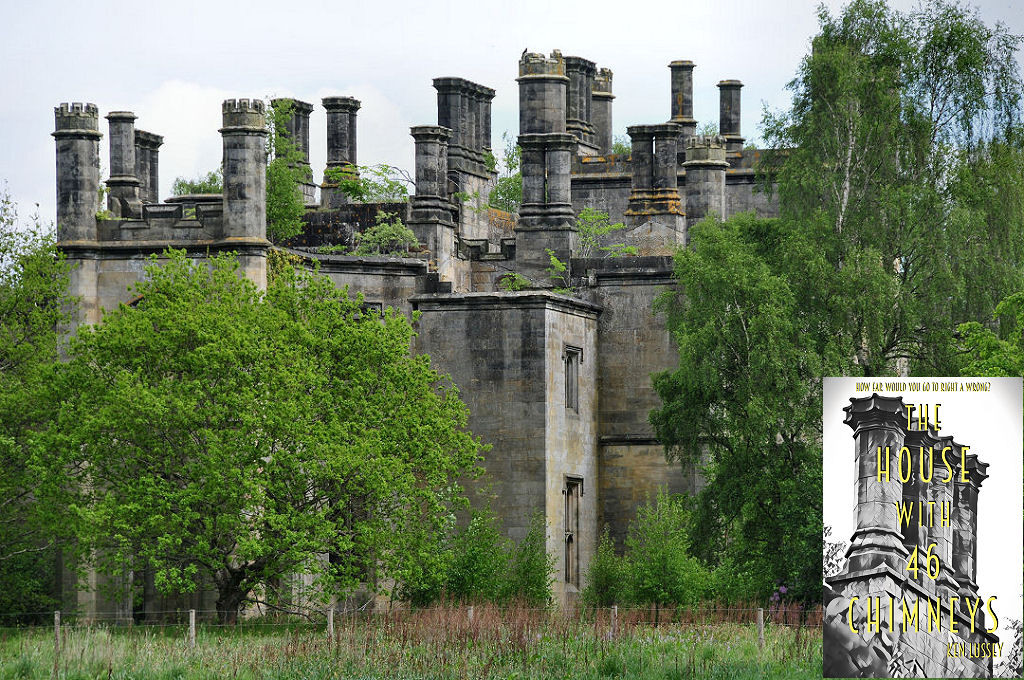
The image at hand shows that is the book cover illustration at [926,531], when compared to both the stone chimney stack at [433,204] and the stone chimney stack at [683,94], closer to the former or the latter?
the stone chimney stack at [433,204]

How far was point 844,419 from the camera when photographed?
19.8 m

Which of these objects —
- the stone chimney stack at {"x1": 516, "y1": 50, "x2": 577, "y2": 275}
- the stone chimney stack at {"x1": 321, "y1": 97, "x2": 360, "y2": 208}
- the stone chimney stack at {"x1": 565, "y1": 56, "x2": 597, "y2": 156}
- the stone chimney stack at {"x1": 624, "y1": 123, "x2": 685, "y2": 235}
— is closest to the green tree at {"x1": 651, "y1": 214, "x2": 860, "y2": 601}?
the stone chimney stack at {"x1": 516, "y1": 50, "x2": 577, "y2": 275}

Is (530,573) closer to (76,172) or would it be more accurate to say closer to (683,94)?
(76,172)

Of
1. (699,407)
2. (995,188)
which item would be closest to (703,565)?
(699,407)

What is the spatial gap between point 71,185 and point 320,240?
11036 mm

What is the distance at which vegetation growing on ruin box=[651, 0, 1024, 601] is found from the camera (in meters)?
35.8

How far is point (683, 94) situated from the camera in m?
60.0

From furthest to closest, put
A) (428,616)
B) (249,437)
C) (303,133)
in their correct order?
(303,133)
(249,437)
(428,616)

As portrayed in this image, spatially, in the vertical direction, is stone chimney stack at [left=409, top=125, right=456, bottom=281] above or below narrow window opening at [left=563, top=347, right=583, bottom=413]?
above

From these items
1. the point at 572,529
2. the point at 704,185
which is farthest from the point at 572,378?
the point at 704,185

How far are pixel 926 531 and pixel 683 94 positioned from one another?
4154 cm

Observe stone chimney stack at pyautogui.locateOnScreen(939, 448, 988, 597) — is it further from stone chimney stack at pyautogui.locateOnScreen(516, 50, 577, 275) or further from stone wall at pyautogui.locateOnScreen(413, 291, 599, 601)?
stone chimney stack at pyautogui.locateOnScreen(516, 50, 577, 275)

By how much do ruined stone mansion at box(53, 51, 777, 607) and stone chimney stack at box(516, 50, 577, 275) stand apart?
1.2 inches

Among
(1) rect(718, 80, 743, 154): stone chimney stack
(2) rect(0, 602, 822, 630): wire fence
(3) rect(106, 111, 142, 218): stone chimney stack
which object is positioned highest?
(1) rect(718, 80, 743, 154): stone chimney stack
